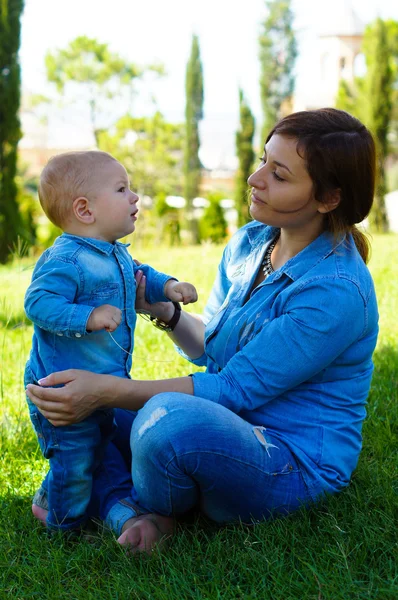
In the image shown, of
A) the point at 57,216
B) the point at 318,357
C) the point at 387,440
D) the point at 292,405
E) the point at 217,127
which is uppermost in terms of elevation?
the point at 57,216

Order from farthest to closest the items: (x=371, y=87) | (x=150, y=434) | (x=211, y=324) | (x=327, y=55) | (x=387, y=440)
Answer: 1. (x=327, y=55)
2. (x=371, y=87)
3. (x=387, y=440)
4. (x=211, y=324)
5. (x=150, y=434)

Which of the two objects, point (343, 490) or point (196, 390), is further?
point (343, 490)

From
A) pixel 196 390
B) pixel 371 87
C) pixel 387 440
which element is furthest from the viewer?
pixel 371 87

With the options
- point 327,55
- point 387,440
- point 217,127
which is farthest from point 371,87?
point 217,127

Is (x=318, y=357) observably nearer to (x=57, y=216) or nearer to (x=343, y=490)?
(x=343, y=490)

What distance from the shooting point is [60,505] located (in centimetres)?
237

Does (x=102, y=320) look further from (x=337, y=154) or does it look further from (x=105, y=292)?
(x=337, y=154)

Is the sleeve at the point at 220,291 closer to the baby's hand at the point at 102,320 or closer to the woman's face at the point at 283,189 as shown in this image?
the woman's face at the point at 283,189

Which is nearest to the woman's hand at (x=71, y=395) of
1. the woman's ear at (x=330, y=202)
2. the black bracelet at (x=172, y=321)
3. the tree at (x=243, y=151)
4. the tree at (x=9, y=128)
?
the black bracelet at (x=172, y=321)

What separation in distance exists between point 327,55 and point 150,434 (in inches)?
1790

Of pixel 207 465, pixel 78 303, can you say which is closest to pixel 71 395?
pixel 78 303

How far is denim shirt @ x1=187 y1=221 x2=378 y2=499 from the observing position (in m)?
2.17

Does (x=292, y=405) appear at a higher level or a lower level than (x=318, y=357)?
lower

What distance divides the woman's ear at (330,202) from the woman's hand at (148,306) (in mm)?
681
